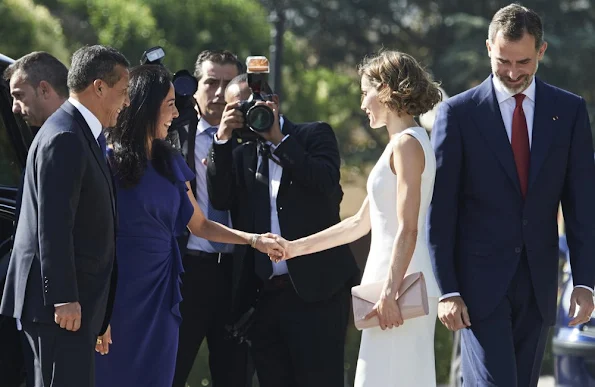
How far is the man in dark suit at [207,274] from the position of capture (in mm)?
5758

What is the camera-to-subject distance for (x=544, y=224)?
4.86m

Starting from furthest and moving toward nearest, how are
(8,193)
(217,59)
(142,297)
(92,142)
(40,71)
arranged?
1. (217,59)
2. (40,71)
3. (8,193)
4. (142,297)
5. (92,142)

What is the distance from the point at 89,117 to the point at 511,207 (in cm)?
165

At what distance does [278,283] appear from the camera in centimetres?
565

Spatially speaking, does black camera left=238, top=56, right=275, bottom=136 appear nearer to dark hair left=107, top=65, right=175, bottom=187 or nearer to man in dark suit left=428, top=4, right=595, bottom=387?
dark hair left=107, top=65, right=175, bottom=187

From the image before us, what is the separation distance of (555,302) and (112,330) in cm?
176

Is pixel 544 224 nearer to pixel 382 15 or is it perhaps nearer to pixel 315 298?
pixel 315 298

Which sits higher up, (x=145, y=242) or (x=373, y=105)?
(x=373, y=105)

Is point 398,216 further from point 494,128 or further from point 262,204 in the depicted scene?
point 262,204

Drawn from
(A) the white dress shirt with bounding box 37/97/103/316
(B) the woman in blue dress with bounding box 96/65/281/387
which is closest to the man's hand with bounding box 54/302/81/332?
(A) the white dress shirt with bounding box 37/97/103/316

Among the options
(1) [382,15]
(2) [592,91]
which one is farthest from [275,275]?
(1) [382,15]

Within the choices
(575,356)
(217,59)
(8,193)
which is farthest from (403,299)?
(575,356)

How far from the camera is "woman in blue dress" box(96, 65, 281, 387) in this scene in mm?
4930

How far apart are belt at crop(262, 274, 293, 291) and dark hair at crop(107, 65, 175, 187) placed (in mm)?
851
